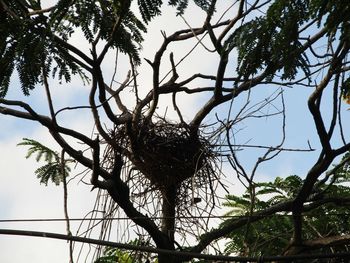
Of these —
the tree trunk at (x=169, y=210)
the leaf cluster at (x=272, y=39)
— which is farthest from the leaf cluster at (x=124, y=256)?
the leaf cluster at (x=272, y=39)

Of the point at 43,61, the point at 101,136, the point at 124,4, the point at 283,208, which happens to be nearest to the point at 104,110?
the point at 101,136

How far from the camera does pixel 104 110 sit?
3590mm

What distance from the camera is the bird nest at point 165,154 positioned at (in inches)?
150

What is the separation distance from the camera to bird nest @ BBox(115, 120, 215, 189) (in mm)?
3814

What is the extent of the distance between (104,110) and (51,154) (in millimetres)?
831

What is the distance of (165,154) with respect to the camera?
385cm

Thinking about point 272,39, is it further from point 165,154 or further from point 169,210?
point 169,210

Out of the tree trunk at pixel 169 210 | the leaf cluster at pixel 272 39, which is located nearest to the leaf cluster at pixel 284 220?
the tree trunk at pixel 169 210

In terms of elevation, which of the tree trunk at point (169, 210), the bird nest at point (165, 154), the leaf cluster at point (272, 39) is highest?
the bird nest at point (165, 154)

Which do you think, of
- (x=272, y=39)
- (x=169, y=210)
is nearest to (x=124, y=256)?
(x=169, y=210)

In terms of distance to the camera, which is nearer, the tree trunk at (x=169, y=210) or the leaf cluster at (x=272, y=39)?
the leaf cluster at (x=272, y=39)

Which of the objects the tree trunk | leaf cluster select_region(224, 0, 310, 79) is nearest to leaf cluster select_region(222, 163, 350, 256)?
the tree trunk

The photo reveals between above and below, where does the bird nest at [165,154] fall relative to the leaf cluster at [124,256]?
above

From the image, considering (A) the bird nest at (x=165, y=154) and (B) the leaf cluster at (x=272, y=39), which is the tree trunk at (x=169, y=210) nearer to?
(A) the bird nest at (x=165, y=154)
